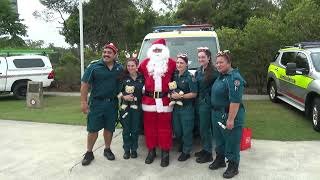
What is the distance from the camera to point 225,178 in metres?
5.80

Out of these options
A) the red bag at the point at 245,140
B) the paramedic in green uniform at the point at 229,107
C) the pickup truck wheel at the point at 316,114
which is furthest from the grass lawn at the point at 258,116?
the paramedic in green uniform at the point at 229,107

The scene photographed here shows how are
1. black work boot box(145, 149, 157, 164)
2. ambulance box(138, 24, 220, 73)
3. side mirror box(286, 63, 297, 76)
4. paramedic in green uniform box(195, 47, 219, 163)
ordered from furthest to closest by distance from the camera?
side mirror box(286, 63, 297, 76) < ambulance box(138, 24, 220, 73) < black work boot box(145, 149, 157, 164) < paramedic in green uniform box(195, 47, 219, 163)

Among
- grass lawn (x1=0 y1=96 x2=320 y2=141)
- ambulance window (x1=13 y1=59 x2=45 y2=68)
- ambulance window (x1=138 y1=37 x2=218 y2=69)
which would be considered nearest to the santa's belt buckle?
ambulance window (x1=138 y1=37 x2=218 y2=69)

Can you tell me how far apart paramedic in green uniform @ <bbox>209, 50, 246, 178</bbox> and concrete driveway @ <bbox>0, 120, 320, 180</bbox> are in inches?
14.1

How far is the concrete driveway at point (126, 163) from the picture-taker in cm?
607

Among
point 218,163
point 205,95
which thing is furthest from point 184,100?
point 218,163

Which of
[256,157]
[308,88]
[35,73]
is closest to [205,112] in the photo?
[256,157]

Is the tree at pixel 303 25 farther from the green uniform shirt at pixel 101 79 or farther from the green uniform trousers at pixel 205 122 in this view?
the green uniform shirt at pixel 101 79

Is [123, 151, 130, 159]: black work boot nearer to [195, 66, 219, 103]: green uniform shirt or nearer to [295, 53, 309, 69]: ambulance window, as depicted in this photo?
[195, 66, 219, 103]: green uniform shirt

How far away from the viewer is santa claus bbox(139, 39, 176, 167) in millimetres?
6305

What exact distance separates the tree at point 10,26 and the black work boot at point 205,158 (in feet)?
65.8

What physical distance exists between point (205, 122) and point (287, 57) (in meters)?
5.77

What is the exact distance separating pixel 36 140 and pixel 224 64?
4462mm

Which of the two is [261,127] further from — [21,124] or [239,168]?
[21,124]
